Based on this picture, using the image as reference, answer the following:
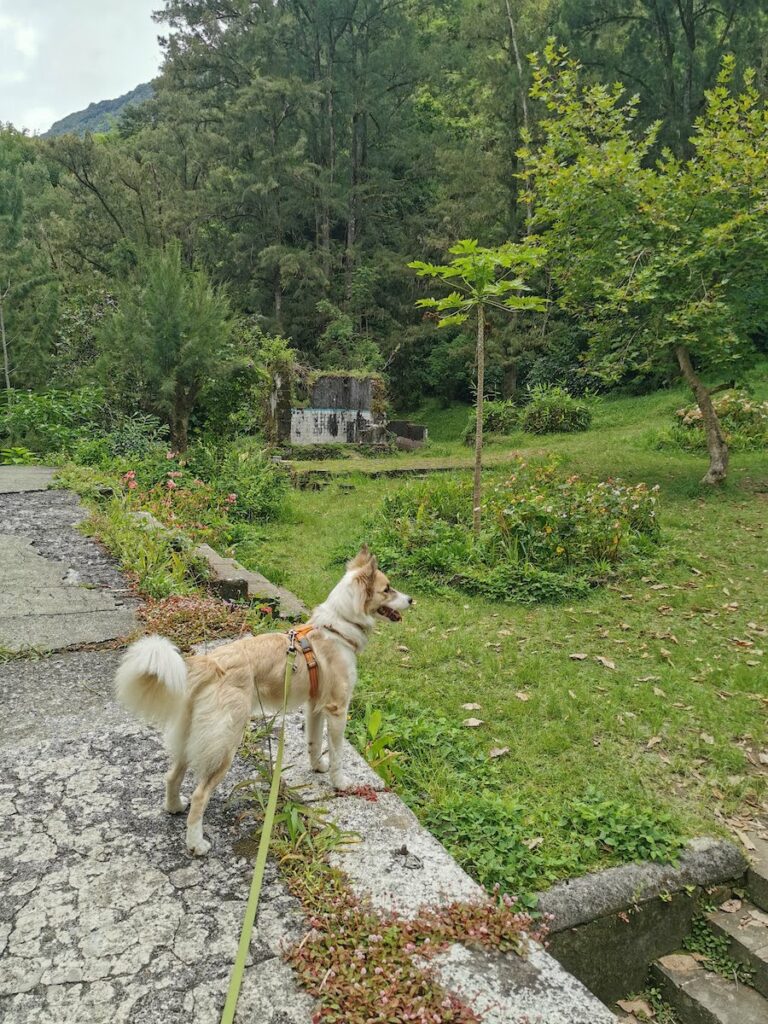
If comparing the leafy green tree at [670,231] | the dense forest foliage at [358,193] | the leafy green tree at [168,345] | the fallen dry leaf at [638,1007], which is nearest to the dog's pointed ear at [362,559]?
the fallen dry leaf at [638,1007]

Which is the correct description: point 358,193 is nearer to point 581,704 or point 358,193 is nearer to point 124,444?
point 124,444

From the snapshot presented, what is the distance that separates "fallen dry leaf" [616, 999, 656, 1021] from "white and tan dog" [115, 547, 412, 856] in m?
1.45

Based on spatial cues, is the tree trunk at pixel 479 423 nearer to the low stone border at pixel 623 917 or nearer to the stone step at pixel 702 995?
the low stone border at pixel 623 917

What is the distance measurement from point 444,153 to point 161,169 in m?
10.4

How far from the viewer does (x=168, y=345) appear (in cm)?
1133

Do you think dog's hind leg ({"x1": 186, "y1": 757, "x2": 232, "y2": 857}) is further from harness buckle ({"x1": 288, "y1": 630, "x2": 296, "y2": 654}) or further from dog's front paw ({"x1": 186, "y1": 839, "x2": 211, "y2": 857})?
harness buckle ({"x1": 288, "y1": 630, "x2": 296, "y2": 654})

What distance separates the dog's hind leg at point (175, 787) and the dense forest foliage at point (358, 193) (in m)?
9.05

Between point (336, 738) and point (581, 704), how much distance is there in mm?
2252

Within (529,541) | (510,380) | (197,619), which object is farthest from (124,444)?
(510,380)

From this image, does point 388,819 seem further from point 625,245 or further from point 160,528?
point 625,245

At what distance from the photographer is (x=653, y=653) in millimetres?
5492

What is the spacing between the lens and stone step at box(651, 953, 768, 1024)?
8.85 feet

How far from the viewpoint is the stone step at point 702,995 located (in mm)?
2697

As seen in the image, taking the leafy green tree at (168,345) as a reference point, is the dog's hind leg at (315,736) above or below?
below
